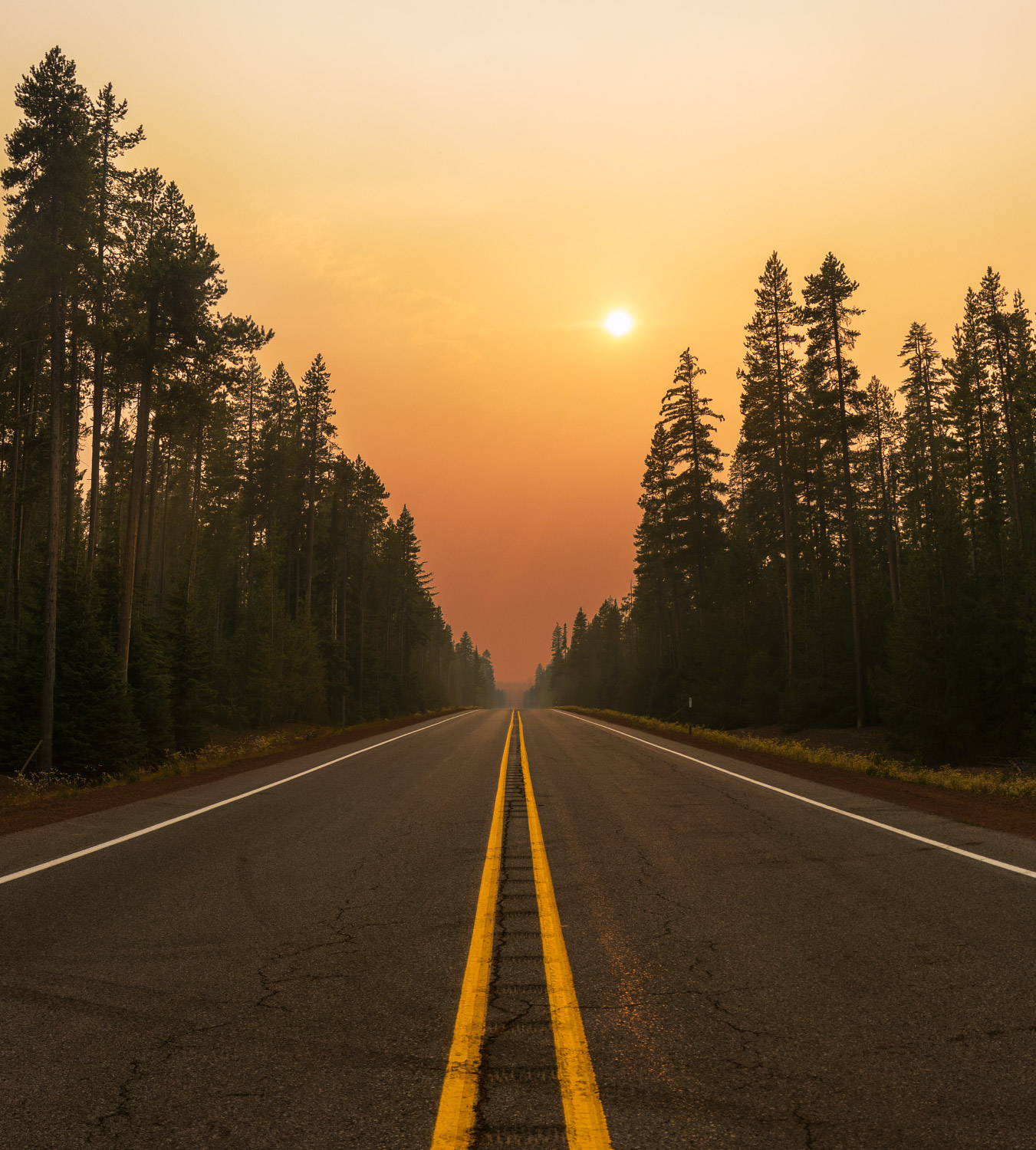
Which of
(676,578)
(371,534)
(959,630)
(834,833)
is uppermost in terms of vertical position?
(371,534)

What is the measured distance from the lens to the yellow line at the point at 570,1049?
2.70 meters

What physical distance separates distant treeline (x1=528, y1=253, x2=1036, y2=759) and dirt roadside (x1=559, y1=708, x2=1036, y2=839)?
1108 cm

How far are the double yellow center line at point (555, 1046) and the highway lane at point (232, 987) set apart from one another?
0.08 metres

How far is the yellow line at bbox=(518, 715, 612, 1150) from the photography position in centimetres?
270

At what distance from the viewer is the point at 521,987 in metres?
4.14

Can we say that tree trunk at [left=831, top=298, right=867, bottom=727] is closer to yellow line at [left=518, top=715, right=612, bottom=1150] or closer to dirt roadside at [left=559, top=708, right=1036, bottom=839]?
dirt roadside at [left=559, top=708, right=1036, bottom=839]

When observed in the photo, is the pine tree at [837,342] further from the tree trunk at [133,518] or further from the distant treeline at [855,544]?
the tree trunk at [133,518]

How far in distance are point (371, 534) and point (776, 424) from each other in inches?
1614

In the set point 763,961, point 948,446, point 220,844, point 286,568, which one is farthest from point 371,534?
point 763,961

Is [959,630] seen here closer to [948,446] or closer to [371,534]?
[948,446]

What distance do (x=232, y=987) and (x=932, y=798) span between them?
11554 millimetres

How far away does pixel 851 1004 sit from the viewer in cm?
389

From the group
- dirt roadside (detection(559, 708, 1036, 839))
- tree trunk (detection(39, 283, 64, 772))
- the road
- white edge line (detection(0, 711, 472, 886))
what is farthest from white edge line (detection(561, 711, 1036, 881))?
tree trunk (detection(39, 283, 64, 772))

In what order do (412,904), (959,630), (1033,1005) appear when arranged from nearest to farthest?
(1033,1005)
(412,904)
(959,630)
